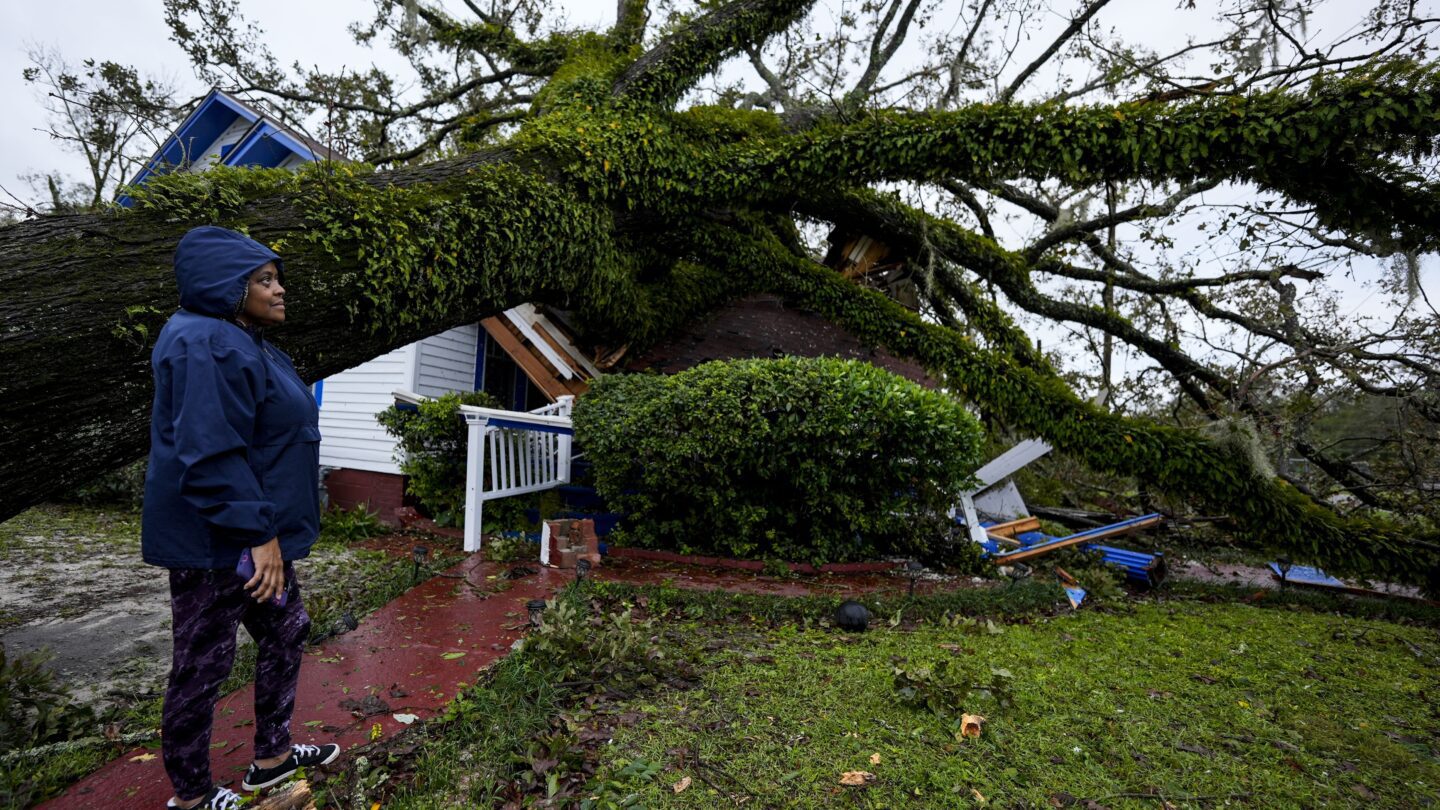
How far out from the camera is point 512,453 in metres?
6.33

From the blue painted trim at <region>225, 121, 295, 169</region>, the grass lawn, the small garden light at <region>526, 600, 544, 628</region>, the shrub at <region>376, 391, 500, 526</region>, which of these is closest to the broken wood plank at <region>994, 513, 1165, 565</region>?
the grass lawn

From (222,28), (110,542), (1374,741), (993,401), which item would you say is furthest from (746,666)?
(222,28)

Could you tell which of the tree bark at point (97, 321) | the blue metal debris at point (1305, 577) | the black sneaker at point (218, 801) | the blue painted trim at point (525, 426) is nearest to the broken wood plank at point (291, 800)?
the black sneaker at point (218, 801)

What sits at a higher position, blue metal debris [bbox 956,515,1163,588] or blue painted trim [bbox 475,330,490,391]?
blue painted trim [bbox 475,330,490,391]

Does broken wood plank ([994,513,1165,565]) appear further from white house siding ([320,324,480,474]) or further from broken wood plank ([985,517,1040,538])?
white house siding ([320,324,480,474])

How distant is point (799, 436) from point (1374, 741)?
3.65m

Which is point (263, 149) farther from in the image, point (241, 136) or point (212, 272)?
point (212, 272)

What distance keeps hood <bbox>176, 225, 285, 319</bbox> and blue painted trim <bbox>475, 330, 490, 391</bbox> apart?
7.88m

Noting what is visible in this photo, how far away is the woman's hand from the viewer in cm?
197

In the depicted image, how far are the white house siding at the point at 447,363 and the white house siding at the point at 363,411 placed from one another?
0.20m

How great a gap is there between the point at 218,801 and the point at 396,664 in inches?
47.4

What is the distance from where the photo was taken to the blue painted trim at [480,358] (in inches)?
384

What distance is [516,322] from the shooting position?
331 inches

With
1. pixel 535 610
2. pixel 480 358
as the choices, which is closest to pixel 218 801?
pixel 535 610
